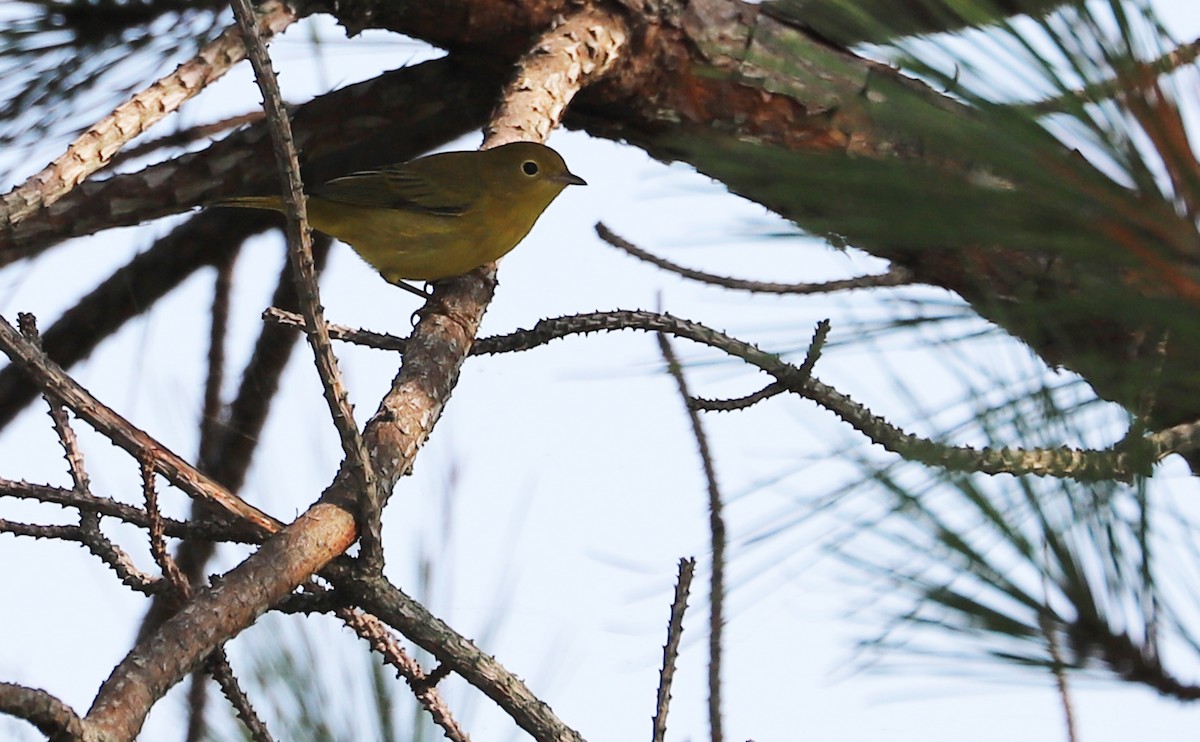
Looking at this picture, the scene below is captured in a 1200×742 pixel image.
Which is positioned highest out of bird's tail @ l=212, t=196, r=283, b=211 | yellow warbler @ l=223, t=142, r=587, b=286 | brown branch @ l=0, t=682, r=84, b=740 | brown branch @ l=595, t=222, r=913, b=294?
yellow warbler @ l=223, t=142, r=587, b=286

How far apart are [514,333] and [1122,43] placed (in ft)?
5.79

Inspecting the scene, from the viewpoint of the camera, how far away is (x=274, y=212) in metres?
3.86

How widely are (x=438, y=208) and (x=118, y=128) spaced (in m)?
1.77

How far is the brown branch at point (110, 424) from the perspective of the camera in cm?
204

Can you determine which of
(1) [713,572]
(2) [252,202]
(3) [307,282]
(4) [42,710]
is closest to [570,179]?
(2) [252,202]

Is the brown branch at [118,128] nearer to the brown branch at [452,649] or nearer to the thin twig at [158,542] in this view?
the thin twig at [158,542]

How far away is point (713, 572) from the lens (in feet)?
9.19

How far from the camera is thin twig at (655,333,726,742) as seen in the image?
2654 mm

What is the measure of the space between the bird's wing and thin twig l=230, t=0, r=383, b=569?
Result: 7.51 feet

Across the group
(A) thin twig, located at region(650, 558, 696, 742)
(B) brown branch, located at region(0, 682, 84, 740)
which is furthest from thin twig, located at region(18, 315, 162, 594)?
(A) thin twig, located at region(650, 558, 696, 742)

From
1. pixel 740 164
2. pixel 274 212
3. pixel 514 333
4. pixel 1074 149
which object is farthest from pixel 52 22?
pixel 1074 149

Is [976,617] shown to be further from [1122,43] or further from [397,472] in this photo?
[397,472]

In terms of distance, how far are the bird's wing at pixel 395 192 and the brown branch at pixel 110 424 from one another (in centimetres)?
217

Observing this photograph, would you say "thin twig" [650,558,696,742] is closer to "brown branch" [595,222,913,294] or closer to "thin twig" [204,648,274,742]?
"thin twig" [204,648,274,742]
